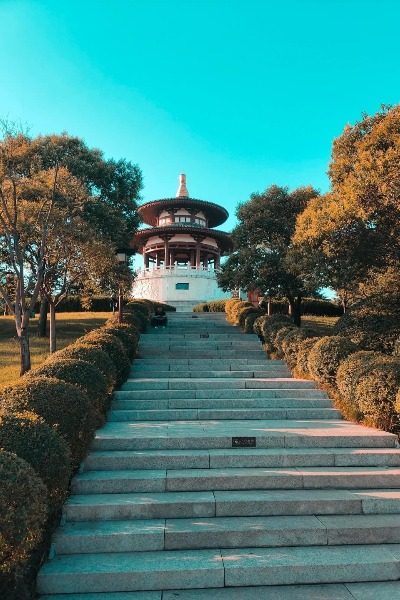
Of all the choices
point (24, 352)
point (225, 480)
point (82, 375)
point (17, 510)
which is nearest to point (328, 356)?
point (225, 480)

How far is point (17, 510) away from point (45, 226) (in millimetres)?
9151

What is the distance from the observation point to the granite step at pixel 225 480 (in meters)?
5.69

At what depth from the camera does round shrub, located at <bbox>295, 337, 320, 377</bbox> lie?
10883 mm

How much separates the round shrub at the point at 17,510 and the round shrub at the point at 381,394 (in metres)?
5.77

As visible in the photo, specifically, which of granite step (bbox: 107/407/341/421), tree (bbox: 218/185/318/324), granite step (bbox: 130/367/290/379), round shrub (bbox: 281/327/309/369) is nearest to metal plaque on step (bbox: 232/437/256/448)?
granite step (bbox: 107/407/341/421)

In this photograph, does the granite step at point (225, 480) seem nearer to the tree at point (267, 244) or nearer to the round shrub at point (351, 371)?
the round shrub at point (351, 371)

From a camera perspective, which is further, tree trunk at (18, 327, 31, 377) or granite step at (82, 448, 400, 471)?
tree trunk at (18, 327, 31, 377)

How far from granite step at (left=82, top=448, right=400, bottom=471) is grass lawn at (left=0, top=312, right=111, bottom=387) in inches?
224

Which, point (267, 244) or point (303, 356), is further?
point (267, 244)

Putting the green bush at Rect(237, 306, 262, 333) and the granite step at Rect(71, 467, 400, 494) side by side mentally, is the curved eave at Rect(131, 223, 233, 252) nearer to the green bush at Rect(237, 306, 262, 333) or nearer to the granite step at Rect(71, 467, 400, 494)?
the green bush at Rect(237, 306, 262, 333)

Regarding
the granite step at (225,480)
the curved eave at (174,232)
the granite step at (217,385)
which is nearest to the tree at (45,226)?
the granite step at (217,385)

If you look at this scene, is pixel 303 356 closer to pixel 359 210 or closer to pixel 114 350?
pixel 359 210

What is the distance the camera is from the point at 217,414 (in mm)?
8445

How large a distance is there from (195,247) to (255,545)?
37377 millimetres
